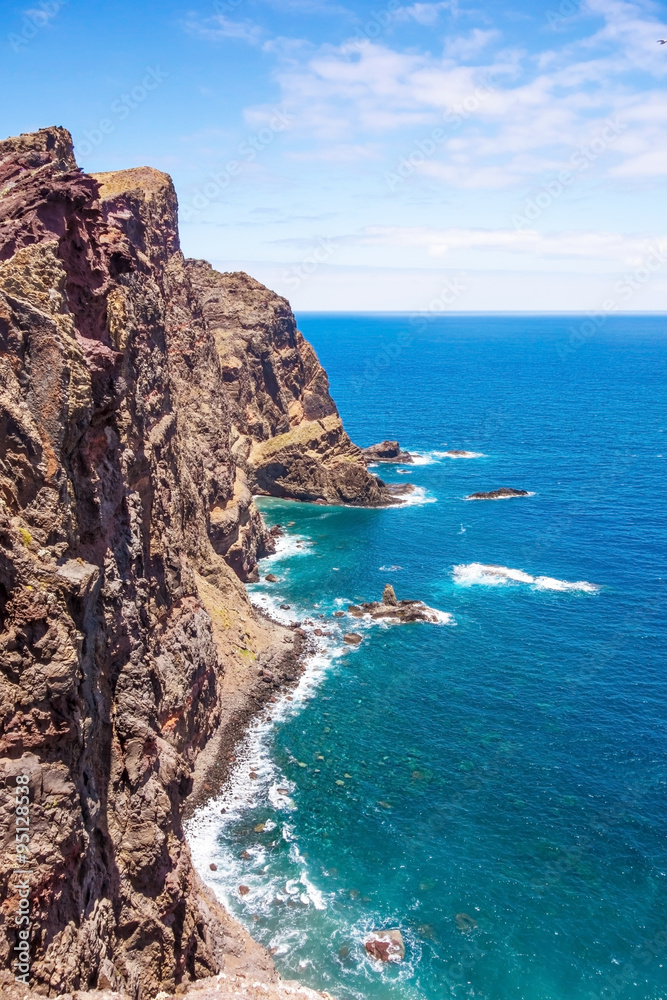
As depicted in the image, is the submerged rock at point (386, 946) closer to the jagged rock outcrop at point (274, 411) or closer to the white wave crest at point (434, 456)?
the jagged rock outcrop at point (274, 411)

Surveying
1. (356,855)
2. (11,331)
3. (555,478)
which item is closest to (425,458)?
(555,478)

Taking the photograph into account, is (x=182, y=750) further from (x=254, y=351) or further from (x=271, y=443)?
(x=254, y=351)

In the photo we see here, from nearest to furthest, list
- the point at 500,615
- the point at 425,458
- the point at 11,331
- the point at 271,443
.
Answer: the point at 11,331 → the point at 500,615 → the point at 271,443 → the point at 425,458

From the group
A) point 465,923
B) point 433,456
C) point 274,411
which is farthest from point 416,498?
point 465,923

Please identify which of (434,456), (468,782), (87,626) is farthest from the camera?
(434,456)

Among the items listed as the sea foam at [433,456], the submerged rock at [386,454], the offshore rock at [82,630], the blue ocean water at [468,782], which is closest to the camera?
the offshore rock at [82,630]

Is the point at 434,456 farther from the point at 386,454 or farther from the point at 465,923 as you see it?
the point at 465,923

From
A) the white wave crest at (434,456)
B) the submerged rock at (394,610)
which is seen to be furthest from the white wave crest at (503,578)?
the white wave crest at (434,456)
